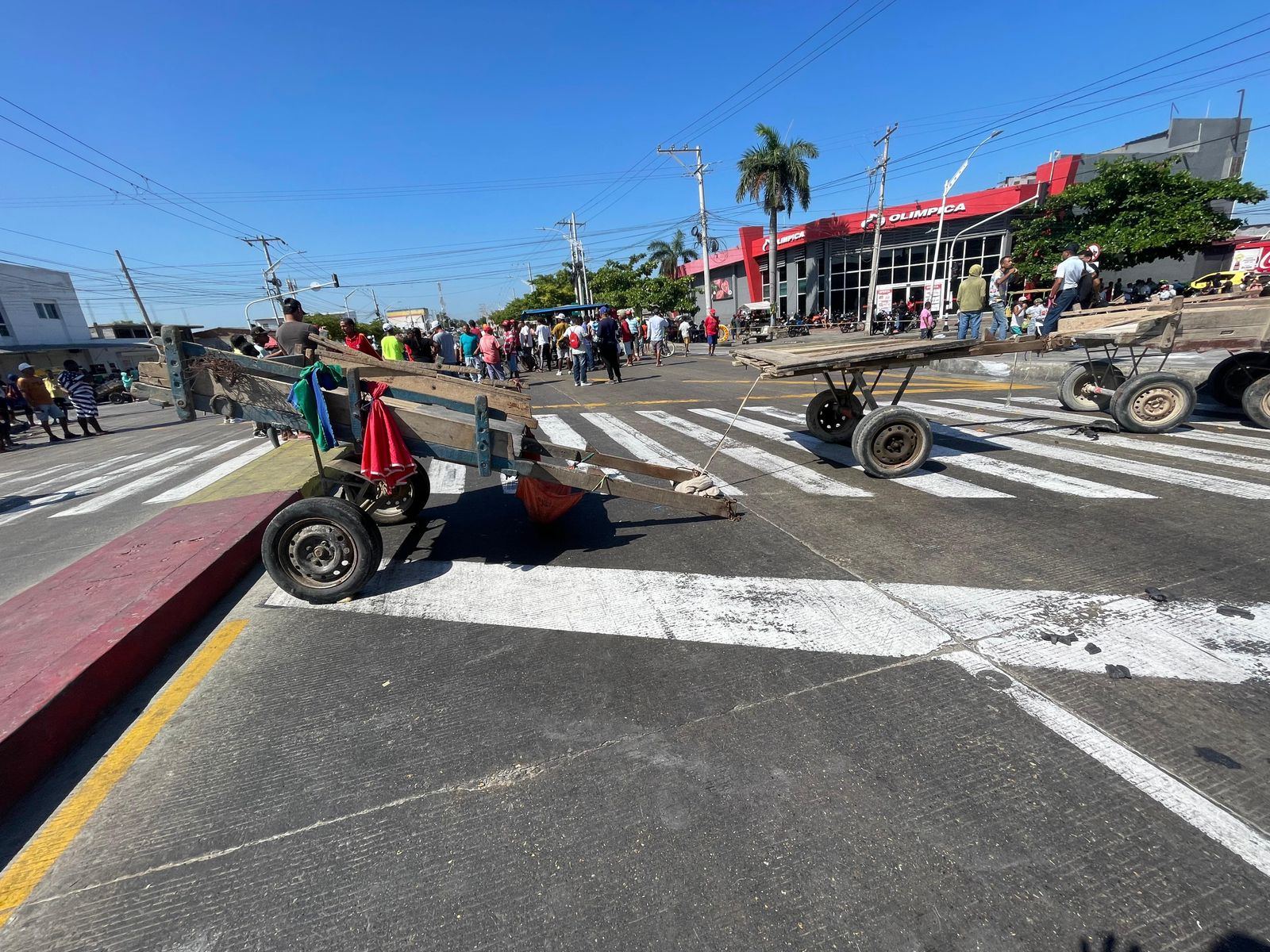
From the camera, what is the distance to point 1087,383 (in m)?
8.68

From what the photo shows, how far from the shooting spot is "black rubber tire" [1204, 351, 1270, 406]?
7539 mm

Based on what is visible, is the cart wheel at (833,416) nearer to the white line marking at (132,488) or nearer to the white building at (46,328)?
the white line marking at (132,488)

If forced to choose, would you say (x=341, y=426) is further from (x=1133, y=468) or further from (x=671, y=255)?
(x=671, y=255)

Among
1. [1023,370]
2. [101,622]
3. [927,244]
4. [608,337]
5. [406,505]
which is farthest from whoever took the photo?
[927,244]

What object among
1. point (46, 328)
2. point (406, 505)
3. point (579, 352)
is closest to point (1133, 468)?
point (406, 505)

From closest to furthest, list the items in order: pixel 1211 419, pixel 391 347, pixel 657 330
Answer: pixel 1211 419 → pixel 391 347 → pixel 657 330

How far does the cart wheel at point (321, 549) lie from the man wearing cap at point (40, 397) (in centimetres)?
1536

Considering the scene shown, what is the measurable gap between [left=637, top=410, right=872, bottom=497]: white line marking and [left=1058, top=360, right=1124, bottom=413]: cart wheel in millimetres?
5383

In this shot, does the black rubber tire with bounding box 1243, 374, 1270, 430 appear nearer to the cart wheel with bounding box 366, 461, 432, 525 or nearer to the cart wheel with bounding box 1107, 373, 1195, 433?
the cart wheel with bounding box 1107, 373, 1195, 433

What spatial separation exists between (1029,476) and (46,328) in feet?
211

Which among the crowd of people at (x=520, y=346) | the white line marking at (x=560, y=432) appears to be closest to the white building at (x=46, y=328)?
the crowd of people at (x=520, y=346)

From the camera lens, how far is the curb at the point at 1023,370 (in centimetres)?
1048

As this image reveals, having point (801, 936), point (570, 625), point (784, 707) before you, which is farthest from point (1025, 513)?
point (801, 936)

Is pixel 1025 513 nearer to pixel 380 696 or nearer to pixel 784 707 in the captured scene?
pixel 784 707
